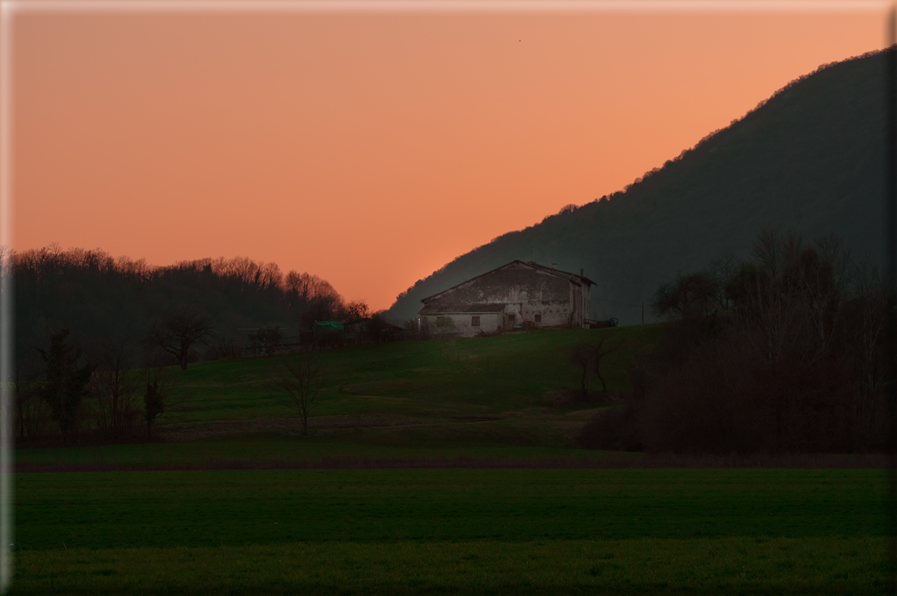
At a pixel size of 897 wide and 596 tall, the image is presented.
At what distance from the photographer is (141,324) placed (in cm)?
11950

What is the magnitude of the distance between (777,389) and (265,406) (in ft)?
128

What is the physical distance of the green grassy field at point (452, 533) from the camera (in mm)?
12758

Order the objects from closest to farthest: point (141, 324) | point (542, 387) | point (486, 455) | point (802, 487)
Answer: point (802, 487) < point (486, 455) < point (542, 387) < point (141, 324)

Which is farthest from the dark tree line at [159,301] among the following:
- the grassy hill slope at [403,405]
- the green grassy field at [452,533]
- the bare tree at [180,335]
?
the green grassy field at [452,533]

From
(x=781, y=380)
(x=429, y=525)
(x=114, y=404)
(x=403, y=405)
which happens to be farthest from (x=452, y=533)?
(x=403, y=405)

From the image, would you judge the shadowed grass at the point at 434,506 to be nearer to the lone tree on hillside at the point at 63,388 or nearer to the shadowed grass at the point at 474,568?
the shadowed grass at the point at 474,568

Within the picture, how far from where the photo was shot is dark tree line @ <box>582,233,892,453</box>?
146 ft

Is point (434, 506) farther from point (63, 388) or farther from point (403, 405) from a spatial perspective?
point (403, 405)

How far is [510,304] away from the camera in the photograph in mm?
100438

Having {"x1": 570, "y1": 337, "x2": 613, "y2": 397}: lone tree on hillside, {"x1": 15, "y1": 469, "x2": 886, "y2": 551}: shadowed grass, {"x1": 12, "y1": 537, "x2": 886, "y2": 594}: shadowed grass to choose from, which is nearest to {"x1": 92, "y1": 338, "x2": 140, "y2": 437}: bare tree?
{"x1": 15, "y1": 469, "x2": 886, "y2": 551}: shadowed grass

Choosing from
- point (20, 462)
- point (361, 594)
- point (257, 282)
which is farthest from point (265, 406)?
point (257, 282)

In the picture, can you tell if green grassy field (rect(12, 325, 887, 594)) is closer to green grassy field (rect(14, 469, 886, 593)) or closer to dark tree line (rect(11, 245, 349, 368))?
green grassy field (rect(14, 469, 886, 593))

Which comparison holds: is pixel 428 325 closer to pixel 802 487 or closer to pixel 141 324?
pixel 141 324

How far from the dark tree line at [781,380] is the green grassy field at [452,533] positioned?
47.5 feet
